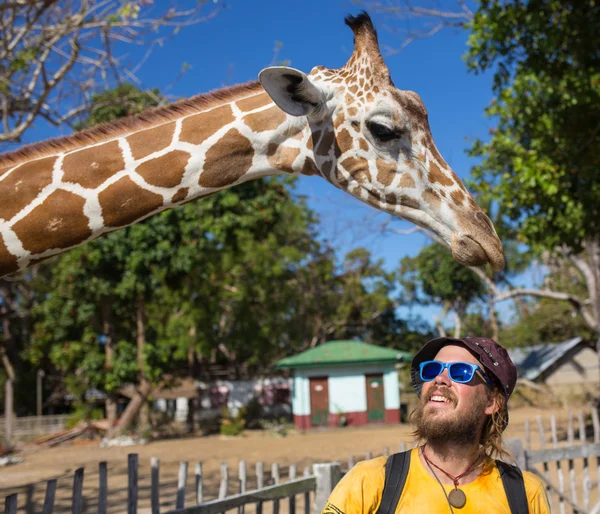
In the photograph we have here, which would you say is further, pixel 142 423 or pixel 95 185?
pixel 142 423

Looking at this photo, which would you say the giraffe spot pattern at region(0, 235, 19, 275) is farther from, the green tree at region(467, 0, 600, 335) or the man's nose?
the green tree at region(467, 0, 600, 335)

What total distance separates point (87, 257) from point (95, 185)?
20015mm

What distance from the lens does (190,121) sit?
2.97 m

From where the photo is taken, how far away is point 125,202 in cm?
279

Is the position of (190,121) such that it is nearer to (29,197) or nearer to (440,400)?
(29,197)

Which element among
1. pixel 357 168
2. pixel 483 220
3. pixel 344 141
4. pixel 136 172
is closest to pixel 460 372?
pixel 483 220

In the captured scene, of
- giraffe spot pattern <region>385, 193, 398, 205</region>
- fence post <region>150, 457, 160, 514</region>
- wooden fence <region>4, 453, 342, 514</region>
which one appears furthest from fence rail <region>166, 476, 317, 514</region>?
giraffe spot pattern <region>385, 193, 398, 205</region>

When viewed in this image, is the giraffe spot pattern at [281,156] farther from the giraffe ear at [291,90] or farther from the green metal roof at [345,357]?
the green metal roof at [345,357]

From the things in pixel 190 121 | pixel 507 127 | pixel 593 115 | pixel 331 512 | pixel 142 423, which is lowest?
pixel 142 423

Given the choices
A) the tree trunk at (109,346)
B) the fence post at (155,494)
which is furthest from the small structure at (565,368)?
the fence post at (155,494)

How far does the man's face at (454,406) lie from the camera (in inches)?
89.8

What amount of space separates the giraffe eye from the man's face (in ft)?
3.40

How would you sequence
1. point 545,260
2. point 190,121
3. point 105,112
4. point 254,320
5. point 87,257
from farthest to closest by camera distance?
1. point 254,320
2. point 545,260
3. point 87,257
4. point 105,112
5. point 190,121

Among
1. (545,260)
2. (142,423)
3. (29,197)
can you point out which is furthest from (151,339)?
(29,197)
